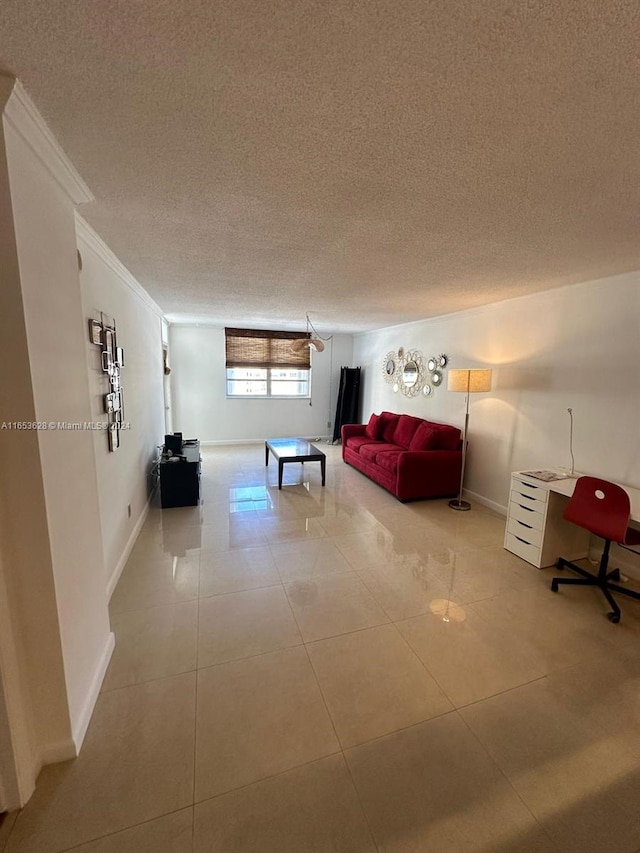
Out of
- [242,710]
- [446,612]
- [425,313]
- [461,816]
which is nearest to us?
[461,816]

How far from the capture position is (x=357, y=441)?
5680 mm

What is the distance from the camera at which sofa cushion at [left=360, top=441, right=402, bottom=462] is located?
16.0 feet

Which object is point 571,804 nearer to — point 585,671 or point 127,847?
point 585,671

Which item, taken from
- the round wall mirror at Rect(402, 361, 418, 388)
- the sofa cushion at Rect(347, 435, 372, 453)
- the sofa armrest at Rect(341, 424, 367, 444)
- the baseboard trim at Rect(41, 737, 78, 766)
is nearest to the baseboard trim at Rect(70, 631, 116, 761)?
the baseboard trim at Rect(41, 737, 78, 766)

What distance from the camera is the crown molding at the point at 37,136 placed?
1.04 metres

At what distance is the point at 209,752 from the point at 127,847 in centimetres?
34

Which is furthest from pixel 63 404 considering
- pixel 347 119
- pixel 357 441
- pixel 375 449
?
pixel 357 441

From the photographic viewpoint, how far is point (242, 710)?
1.60 meters

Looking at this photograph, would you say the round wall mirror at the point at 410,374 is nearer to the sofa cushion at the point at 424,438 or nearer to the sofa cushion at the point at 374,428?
the sofa cushion at the point at 374,428

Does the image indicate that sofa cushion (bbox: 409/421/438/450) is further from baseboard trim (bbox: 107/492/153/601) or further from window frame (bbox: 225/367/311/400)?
baseboard trim (bbox: 107/492/153/601)

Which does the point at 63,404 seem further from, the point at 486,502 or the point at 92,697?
the point at 486,502

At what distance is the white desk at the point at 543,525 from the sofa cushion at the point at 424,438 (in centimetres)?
137

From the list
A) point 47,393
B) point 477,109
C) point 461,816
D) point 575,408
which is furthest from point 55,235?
point 575,408

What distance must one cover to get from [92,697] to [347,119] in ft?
8.43
